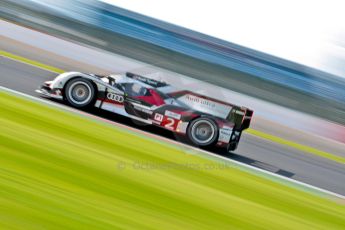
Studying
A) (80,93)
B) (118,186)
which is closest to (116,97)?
(80,93)

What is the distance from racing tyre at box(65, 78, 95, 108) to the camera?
9.03 m

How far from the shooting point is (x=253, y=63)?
17.3 metres

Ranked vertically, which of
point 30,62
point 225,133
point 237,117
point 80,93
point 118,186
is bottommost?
point 118,186

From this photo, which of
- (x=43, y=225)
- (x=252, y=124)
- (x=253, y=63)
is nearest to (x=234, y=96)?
(x=252, y=124)

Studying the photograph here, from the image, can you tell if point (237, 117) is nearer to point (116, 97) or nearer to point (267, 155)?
point (267, 155)

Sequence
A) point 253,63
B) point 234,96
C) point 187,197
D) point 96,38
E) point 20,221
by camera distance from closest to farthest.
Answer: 1. point 20,221
2. point 187,197
3. point 234,96
4. point 96,38
5. point 253,63

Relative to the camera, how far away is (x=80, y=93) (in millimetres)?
9094

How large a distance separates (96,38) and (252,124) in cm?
537

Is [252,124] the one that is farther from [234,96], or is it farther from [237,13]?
[237,13]

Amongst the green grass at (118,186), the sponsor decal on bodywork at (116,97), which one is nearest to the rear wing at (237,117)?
the green grass at (118,186)

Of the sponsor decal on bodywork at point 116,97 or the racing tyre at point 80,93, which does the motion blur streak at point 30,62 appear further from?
the sponsor decal on bodywork at point 116,97

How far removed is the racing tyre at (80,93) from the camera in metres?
9.03

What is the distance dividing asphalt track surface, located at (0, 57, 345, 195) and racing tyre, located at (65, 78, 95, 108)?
1.11 feet

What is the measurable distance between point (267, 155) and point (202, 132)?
1659mm
